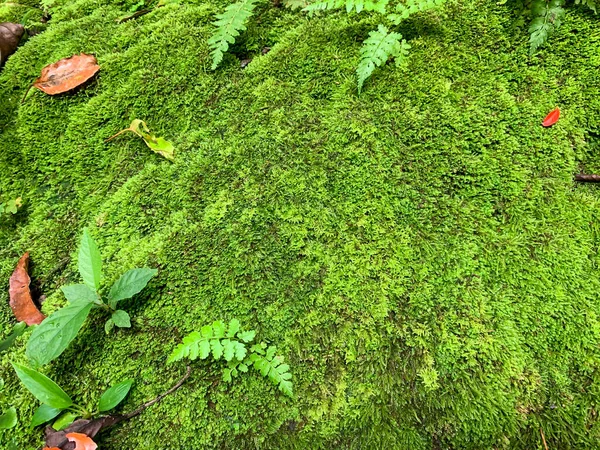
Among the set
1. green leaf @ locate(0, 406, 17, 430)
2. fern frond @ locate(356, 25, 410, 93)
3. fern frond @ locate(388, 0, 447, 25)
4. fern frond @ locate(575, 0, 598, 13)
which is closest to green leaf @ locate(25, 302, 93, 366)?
green leaf @ locate(0, 406, 17, 430)

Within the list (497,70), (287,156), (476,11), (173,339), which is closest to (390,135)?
(287,156)

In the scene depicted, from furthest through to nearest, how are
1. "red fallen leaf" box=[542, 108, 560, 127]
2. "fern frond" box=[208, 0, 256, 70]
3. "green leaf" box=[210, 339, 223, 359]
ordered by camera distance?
"fern frond" box=[208, 0, 256, 70]
"red fallen leaf" box=[542, 108, 560, 127]
"green leaf" box=[210, 339, 223, 359]

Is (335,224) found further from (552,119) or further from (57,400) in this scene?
(57,400)

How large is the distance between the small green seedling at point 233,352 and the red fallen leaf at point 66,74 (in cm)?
199

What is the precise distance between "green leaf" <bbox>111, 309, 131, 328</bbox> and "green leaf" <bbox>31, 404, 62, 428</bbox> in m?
0.42

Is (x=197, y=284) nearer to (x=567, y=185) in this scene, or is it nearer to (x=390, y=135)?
(x=390, y=135)

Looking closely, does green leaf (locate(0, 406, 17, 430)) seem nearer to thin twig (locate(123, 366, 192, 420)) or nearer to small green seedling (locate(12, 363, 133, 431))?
small green seedling (locate(12, 363, 133, 431))

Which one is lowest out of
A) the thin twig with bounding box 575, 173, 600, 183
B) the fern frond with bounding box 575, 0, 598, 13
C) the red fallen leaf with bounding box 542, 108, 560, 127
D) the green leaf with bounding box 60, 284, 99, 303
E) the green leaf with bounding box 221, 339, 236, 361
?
the thin twig with bounding box 575, 173, 600, 183

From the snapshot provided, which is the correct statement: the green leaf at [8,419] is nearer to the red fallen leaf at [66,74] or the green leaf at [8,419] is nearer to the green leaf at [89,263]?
the green leaf at [89,263]

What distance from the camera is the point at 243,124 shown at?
92.6 inches

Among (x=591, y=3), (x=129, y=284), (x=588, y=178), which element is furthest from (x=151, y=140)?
(x=591, y=3)

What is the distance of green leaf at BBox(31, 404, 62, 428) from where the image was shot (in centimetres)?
163

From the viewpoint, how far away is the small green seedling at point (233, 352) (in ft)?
5.49

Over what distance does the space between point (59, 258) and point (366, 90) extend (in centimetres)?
210
